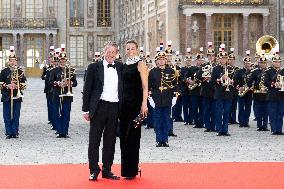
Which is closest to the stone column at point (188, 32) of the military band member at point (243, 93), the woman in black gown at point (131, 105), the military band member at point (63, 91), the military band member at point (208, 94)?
the military band member at point (243, 93)

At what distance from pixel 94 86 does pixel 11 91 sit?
6.84 meters

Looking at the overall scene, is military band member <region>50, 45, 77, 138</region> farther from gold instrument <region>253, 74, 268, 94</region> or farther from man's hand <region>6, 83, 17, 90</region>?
gold instrument <region>253, 74, 268, 94</region>

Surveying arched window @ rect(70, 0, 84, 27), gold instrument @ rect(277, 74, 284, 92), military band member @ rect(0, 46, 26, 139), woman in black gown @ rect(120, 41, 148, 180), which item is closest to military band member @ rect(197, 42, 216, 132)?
gold instrument @ rect(277, 74, 284, 92)

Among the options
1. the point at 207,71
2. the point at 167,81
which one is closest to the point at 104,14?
the point at 207,71

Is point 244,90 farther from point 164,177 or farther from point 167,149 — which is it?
point 164,177

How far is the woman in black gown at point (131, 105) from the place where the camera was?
10352 millimetres

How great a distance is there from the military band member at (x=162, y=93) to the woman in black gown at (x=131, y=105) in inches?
165

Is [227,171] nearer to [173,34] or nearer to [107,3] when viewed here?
[173,34]

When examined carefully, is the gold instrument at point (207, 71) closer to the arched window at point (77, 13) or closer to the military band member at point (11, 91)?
the military band member at point (11, 91)

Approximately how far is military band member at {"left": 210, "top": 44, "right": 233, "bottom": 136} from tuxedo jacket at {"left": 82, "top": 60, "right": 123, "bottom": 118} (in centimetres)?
717

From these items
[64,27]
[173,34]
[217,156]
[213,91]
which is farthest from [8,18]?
[217,156]

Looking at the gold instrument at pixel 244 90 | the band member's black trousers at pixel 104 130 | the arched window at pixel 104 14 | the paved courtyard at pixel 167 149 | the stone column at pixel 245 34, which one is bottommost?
the paved courtyard at pixel 167 149

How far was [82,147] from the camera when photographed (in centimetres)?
1488

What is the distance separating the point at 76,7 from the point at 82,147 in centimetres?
5333
